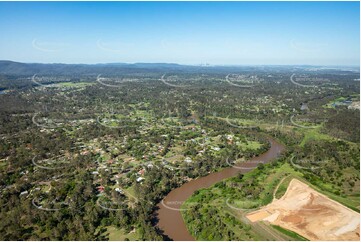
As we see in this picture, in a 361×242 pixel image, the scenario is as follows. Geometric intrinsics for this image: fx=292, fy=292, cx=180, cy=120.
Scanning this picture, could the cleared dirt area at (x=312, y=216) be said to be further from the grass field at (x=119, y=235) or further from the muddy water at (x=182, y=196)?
the grass field at (x=119, y=235)

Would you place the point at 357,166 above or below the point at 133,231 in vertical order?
above

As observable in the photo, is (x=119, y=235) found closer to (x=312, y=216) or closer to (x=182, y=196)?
(x=182, y=196)

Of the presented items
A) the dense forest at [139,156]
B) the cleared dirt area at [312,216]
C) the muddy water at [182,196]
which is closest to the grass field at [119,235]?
the dense forest at [139,156]

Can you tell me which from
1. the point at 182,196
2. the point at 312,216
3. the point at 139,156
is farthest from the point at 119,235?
the point at 139,156

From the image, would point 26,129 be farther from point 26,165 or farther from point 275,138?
point 275,138

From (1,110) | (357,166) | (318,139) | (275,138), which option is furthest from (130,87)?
(357,166)

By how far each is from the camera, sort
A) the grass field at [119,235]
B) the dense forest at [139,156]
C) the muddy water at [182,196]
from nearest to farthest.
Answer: the grass field at [119,235], the muddy water at [182,196], the dense forest at [139,156]
